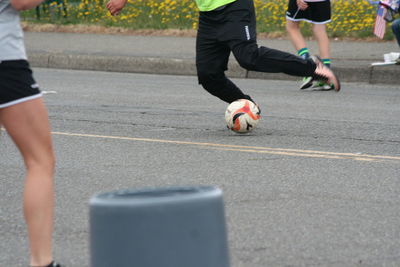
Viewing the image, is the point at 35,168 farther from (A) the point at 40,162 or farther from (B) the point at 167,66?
(B) the point at 167,66

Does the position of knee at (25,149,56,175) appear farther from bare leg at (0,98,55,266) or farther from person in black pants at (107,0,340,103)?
person in black pants at (107,0,340,103)

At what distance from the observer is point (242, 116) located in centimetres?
794

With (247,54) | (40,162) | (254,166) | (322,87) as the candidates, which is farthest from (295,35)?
(40,162)

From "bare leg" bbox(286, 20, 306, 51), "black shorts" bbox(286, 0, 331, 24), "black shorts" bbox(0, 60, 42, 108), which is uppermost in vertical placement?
"black shorts" bbox(0, 60, 42, 108)

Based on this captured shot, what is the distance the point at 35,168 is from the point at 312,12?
26.4ft

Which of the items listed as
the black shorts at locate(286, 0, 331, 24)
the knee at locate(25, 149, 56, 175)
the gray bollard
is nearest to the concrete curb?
the black shorts at locate(286, 0, 331, 24)

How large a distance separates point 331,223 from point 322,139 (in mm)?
2727

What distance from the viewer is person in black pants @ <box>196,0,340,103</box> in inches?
307

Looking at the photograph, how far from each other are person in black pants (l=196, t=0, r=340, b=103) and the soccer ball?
0.28 metres

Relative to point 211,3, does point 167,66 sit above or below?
below

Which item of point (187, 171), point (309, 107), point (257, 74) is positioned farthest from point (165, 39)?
point (187, 171)

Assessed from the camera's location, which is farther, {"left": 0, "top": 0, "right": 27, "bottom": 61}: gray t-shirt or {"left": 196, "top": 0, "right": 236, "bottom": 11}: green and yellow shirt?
{"left": 196, "top": 0, "right": 236, "bottom": 11}: green and yellow shirt

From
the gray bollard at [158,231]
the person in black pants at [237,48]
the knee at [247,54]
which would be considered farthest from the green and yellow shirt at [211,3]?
the gray bollard at [158,231]

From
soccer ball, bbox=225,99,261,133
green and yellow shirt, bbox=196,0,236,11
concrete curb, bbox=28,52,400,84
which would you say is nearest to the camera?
green and yellow shirt, bbox=196,0,236,11
